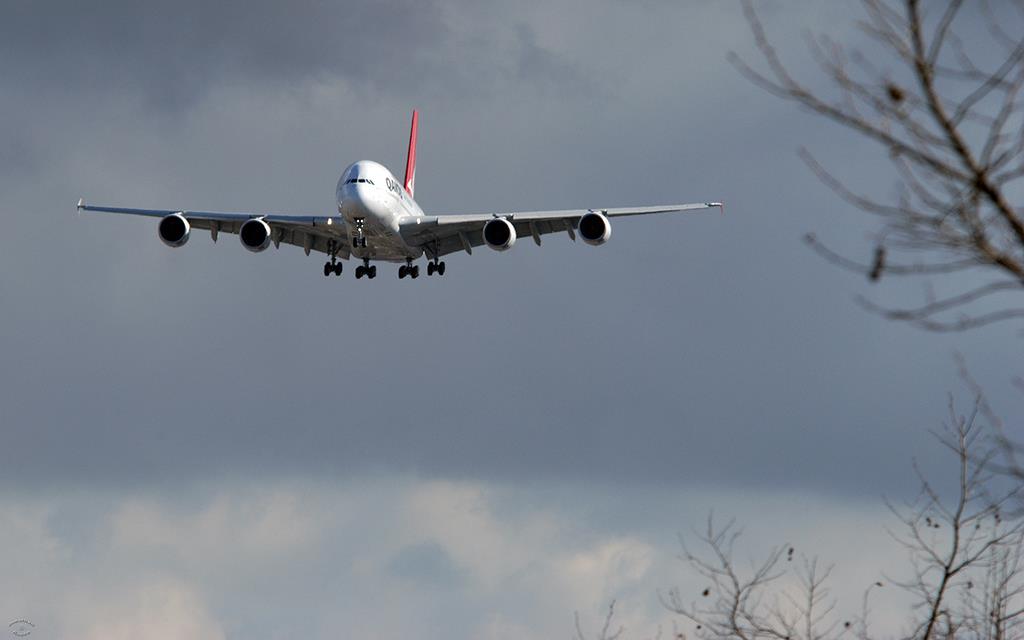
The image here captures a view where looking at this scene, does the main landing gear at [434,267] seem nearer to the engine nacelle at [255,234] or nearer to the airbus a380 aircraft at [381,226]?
the airbus a380 aircraft at [381,226]

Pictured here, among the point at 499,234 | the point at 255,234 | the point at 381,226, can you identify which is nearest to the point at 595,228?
the point at 499,234

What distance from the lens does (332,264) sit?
207 ft

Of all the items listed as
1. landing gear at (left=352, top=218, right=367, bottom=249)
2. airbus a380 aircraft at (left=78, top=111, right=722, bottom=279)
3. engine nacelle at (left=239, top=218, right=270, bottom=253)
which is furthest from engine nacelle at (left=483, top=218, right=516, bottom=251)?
engine nacelle at (left=239, top=218, right=270, bottom=253)

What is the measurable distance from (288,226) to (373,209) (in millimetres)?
6624

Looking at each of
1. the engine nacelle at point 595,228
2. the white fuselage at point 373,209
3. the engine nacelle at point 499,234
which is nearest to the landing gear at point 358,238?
the white fuselage at point 373,209

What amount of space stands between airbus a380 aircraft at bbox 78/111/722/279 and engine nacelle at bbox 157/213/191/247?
0.05 m

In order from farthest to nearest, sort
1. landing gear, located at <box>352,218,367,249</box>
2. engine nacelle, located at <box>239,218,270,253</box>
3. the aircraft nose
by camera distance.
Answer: engine nacelle, located at <box>239,218,270,253</box> < landing gear, located at <box>352,218,367,249</box> < the aircraft nose

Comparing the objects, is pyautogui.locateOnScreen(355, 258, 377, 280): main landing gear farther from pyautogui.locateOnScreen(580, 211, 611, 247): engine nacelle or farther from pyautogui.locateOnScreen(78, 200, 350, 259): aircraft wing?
pyautogui.locateOnScreen(580, 211, 611, 247): engine nacelle

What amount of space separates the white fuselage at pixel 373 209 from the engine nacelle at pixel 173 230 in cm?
759

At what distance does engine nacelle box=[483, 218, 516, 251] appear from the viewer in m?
58.4

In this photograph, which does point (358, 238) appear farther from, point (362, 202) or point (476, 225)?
point (476, 225)

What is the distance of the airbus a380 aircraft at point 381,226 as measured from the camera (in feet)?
188

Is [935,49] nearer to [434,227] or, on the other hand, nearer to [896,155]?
[896,155]

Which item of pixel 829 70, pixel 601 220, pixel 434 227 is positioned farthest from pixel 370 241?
pixel 829 70
